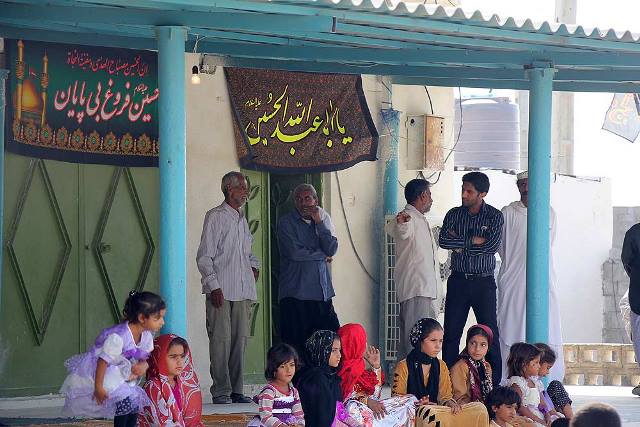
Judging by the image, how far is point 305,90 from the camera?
10352 mm

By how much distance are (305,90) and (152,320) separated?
4105mm

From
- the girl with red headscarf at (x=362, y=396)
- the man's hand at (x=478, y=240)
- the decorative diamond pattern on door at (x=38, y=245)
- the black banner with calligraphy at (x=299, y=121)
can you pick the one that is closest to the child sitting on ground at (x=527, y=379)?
the girl with red headscarf at (x=362, y=396)

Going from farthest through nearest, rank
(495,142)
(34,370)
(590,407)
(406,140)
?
(495,142)
(406,140)
(34,370)
(590,407)

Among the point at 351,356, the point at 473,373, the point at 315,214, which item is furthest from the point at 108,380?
the point at 315,214

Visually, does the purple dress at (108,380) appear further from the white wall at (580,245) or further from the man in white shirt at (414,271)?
the white wall at (580,245)

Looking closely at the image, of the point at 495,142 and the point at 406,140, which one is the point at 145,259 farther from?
the point at 495,142

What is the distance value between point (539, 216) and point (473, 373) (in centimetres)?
137

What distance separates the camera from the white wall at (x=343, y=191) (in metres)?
9.70

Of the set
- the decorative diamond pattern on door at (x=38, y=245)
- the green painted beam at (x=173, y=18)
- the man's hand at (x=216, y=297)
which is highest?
the green painted beam at (x=173, y=18)

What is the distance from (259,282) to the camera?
10258 millimetres

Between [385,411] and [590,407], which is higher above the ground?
[590,407]

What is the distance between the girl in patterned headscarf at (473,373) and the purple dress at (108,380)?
2.18m

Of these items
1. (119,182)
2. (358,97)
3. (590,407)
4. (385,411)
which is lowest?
(385,411)

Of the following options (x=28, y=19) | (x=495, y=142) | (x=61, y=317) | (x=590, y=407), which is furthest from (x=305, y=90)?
(x=495, y=142)
